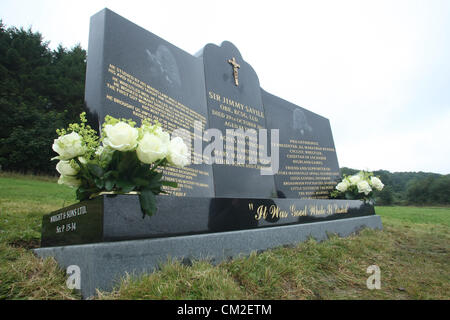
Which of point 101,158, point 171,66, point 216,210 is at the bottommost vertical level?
point 216,210

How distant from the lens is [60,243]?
2.63 meters

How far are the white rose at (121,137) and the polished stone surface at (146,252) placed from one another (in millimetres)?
740

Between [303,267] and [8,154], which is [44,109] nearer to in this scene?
[8,154]

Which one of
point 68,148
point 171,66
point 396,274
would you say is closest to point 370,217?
point 396,274

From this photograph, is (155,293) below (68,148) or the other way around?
below

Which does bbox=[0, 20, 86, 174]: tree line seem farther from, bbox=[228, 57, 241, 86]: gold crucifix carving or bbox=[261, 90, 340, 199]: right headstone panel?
bbox=[261, 90, 340, 199]: right headstone panel

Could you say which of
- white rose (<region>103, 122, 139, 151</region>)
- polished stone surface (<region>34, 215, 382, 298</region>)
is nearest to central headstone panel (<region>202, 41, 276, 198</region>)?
polished stone surface (<region>34, 215, 382, 298</region>)

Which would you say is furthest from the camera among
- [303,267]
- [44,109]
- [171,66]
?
[44,109]

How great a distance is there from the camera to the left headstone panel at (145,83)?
3.42 metres

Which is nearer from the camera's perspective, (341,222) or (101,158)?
(101,158)

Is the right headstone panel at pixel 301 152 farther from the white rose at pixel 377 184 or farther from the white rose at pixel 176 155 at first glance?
the white rose at pixel 176 155

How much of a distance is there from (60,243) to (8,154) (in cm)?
2126

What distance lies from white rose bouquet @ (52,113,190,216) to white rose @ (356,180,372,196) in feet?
16.5

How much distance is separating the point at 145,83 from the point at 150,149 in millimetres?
1971
